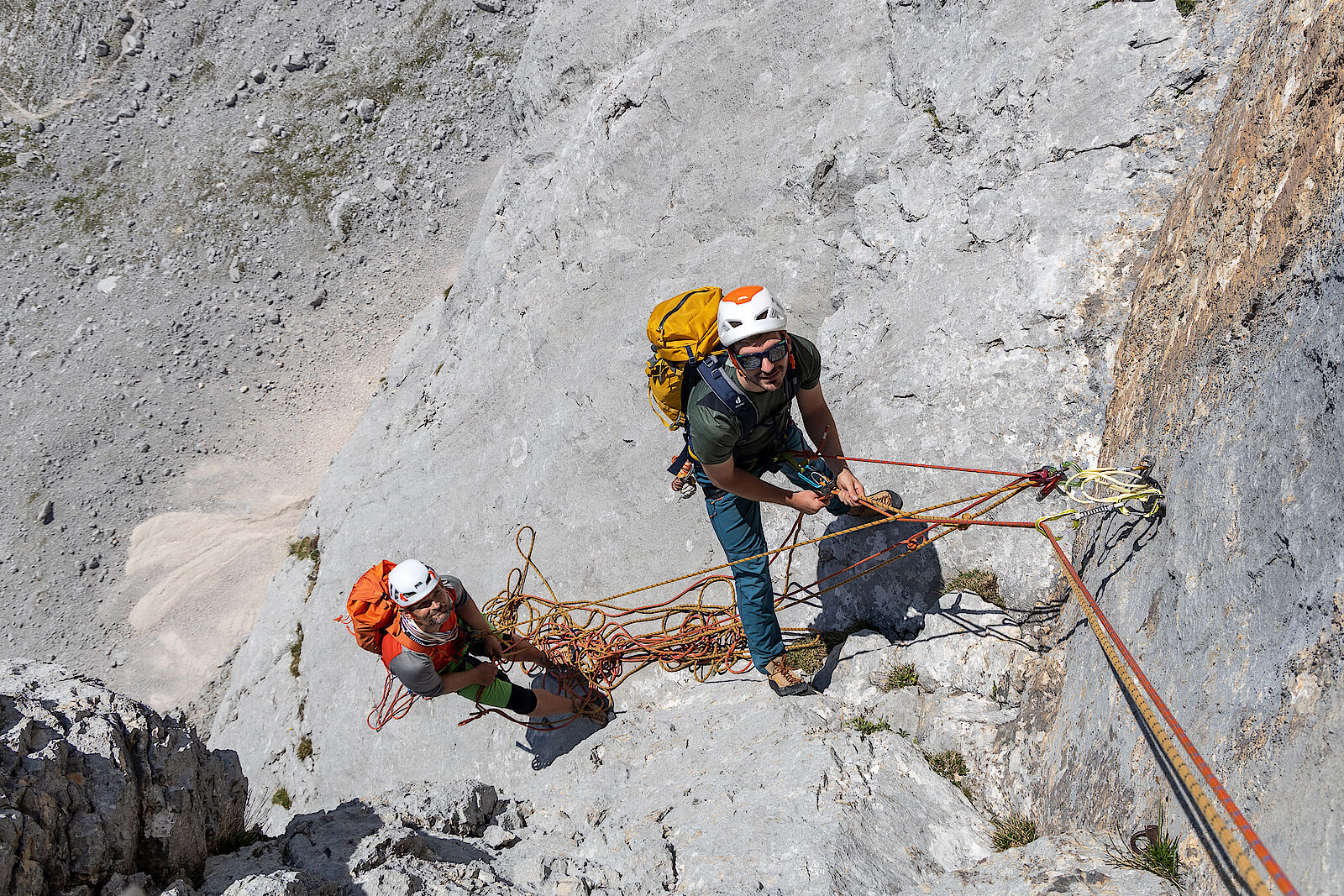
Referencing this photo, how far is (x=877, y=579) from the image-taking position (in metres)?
7.00

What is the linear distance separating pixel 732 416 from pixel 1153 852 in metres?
3.26

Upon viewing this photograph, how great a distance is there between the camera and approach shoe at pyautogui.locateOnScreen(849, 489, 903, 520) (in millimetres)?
6465

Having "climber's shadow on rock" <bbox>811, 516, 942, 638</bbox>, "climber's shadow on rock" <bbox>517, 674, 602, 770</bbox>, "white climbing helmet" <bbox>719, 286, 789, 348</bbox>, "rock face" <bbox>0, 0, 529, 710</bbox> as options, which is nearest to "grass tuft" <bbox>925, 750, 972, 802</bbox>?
"climber's shadow on rock" <bbox>811, 516, 942, 638</bbox>

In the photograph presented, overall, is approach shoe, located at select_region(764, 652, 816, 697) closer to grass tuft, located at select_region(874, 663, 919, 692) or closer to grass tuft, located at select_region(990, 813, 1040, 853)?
grass tuft, located at select_region(874, 663, 919, 692)

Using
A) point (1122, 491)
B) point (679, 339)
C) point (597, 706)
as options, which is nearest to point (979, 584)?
point (1122, 491)

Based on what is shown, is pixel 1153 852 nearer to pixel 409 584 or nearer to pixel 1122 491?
pixel 1122 491

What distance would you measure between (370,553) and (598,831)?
7.16 metres

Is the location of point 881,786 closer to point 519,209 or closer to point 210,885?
point 210,885

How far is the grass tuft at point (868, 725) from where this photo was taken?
5.97 m

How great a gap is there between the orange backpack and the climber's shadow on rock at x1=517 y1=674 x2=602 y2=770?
6.98 feet

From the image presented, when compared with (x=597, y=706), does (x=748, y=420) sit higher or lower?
higher

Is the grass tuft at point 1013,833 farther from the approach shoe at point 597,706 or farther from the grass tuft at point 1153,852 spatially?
the approach shoe at point 597,706

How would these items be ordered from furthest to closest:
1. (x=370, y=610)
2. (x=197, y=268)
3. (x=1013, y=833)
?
(x=197, y=268), (x=370, y=610), (x=1013, y=833)

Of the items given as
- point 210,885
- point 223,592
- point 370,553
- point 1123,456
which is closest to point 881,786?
point 1123,456
